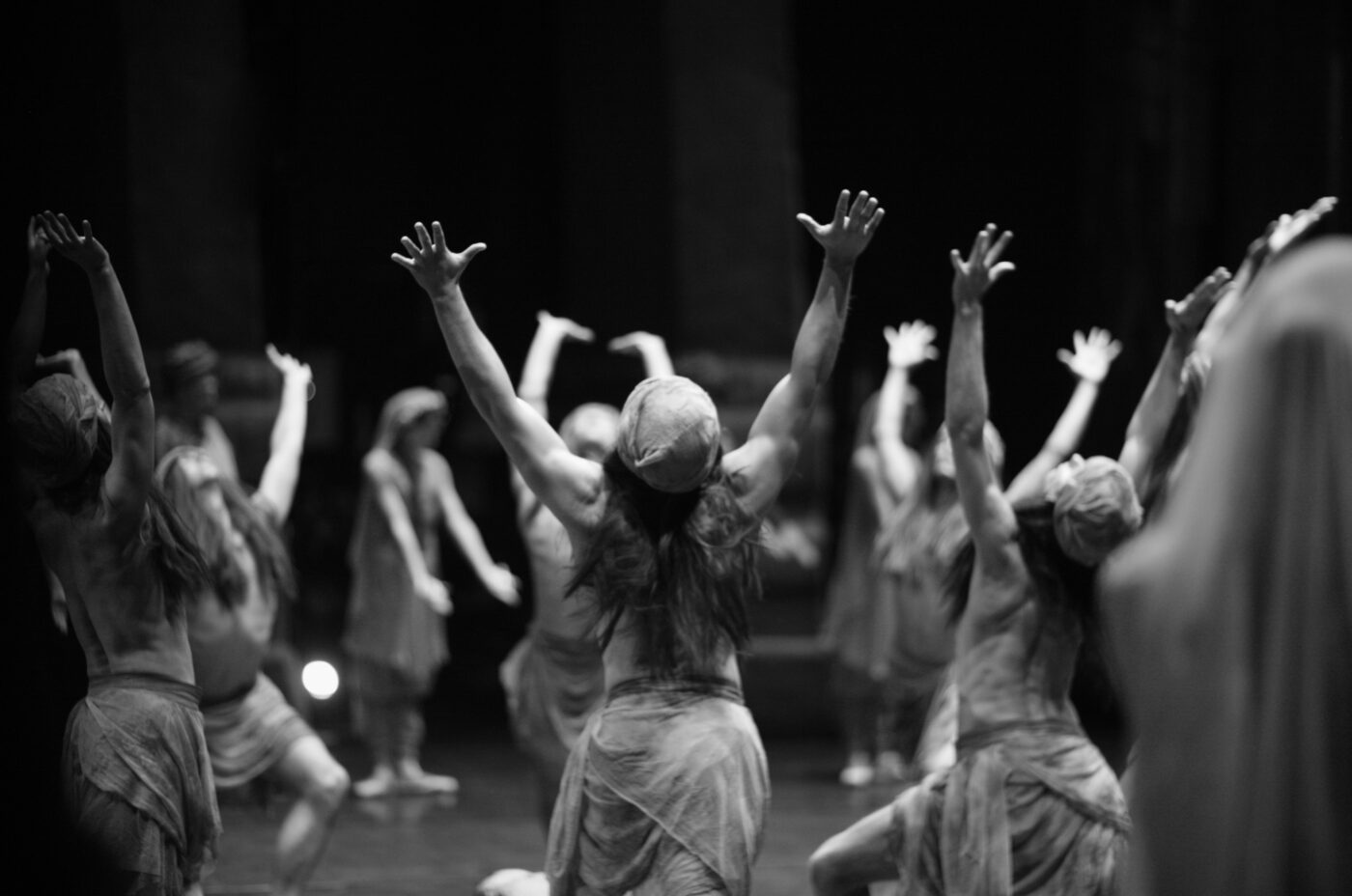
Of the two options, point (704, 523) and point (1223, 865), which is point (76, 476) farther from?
point (1223, 865)

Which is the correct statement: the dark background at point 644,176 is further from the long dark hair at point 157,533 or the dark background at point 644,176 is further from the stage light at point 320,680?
the long dark hair at point 157,533

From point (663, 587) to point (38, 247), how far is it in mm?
1690

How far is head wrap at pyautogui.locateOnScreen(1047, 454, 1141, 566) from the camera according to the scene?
4.96m

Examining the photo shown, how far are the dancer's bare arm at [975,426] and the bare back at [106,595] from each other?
2.04 meters

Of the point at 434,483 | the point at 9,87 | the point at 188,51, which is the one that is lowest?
the point at 434,483

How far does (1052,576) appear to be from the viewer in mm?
5137

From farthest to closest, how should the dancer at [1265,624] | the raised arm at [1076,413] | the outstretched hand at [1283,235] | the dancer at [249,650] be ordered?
the dancer at [249,650] → the raised arm at [1076,413] → the outstretched hand at [1283,235] → the dancer at [1265,624]

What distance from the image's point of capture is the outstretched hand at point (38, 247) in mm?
4645

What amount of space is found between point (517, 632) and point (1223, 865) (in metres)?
12.6

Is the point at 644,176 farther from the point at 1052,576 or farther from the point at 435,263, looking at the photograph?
the point at 435,263

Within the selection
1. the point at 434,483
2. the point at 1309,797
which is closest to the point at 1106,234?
the point at 434,483

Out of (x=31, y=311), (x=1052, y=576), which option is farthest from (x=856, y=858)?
(x=31, y=311)

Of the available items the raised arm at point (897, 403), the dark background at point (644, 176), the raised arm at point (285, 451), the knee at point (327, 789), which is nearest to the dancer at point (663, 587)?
the knee at point (327, 789)

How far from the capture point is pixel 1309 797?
2291 mm
